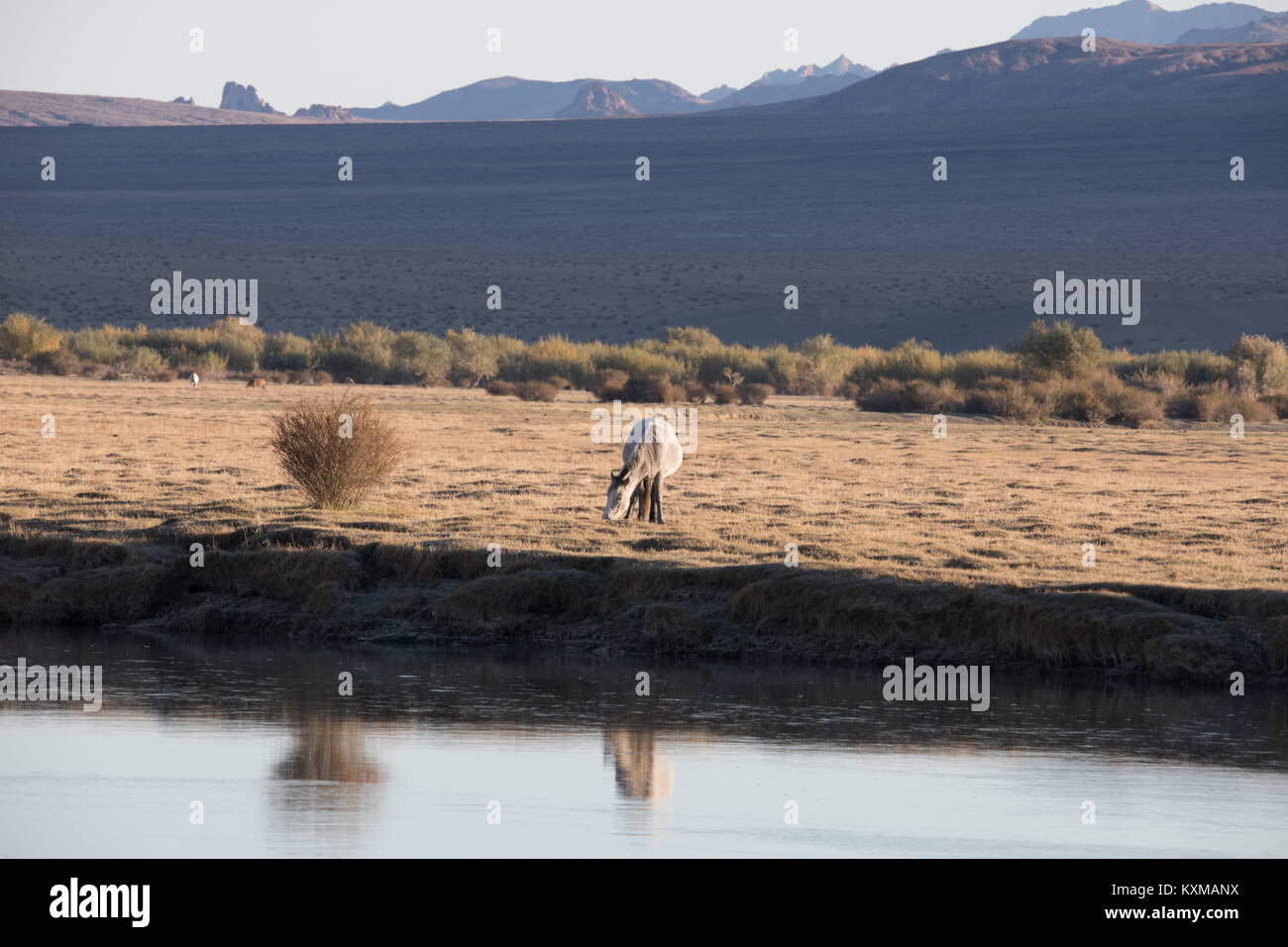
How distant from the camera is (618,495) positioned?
62.1 feet

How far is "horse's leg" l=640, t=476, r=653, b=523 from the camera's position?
19406mm

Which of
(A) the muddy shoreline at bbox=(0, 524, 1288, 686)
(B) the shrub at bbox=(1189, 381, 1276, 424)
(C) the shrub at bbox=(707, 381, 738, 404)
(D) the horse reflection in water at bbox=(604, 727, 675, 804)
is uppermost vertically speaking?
(C) the shrub at bbox=(707, 381, 738, 404)

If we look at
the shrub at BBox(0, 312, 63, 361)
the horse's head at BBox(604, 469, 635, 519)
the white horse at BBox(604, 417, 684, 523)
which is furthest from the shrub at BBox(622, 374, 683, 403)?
the horse's head at BBox(604, 469, 635, 519)

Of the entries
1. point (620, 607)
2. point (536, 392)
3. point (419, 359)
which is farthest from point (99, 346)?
point (620, 607)

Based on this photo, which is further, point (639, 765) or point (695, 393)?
point (695, 393)

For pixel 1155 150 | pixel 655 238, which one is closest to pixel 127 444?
pixel 655 238

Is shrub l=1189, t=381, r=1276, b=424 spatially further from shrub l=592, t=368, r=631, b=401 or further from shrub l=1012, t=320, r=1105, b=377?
shrub l=592, t=368, r=631, b=401

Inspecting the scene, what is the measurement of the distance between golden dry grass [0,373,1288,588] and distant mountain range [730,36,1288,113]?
5126 inches

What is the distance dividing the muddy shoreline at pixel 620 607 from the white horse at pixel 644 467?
214 centimetres

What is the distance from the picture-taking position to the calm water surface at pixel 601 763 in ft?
31.8

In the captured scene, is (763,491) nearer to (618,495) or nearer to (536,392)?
(618,495)

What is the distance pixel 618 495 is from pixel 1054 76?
168m
